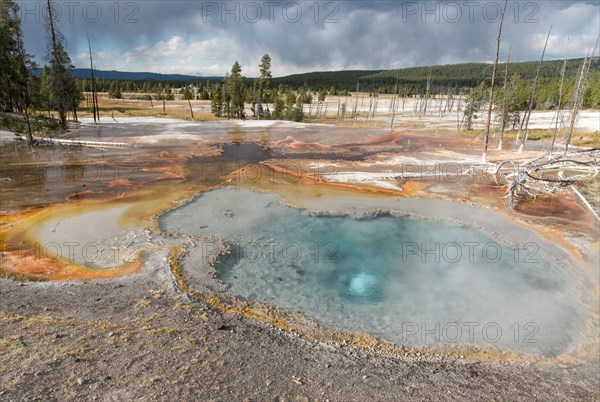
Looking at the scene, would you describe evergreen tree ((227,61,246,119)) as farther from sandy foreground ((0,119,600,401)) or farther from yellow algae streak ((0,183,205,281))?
sandy foreground ((0,119,600,401))

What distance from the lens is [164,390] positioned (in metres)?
5.77

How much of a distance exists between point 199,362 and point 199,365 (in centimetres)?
11

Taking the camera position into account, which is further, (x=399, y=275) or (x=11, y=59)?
(x=11, y=59)

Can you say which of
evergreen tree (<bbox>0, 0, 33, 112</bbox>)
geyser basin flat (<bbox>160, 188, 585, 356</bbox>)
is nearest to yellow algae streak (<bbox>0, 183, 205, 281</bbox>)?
geyser basin flat (<bbox>160, 188, 585, 356</bbox>)

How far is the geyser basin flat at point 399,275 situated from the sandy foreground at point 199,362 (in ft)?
3.78

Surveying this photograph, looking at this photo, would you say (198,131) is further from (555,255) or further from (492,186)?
(555,255)

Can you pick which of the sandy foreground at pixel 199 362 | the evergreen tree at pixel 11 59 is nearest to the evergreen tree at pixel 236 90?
the evergreen tree at pixel 11 59

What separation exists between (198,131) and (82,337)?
38259mm

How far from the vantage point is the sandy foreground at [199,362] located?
5.89m

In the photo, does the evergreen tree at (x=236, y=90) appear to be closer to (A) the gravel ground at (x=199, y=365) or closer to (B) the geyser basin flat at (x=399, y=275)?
(B) the geyser basin flat at (x=399, y=275)

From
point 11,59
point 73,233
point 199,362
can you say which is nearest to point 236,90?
point 11,59

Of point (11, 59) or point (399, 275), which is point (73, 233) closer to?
point (399, 275)

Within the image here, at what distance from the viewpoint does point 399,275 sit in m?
12.0

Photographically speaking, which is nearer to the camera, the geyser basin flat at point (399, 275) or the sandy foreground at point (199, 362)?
the sandy foreground at point (199, 362)
